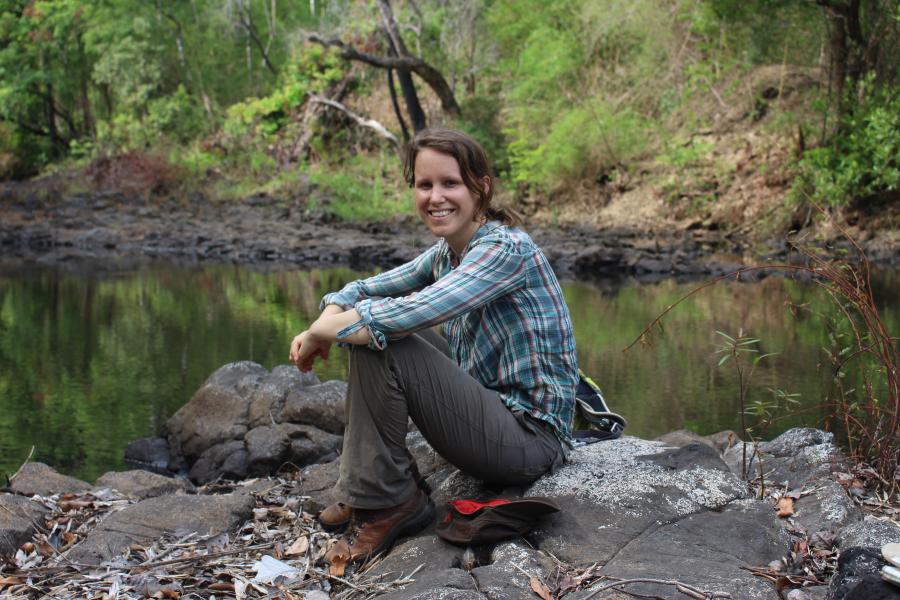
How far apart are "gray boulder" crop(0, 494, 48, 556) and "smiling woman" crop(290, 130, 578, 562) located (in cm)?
112

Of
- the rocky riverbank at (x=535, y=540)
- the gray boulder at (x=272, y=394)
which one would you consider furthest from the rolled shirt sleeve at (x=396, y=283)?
the gray boulder at (x=272, y=394)

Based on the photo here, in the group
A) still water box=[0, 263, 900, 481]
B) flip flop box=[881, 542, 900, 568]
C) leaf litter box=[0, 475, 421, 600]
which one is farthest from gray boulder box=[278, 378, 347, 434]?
flip flop box=[881, 542, 900, 568]

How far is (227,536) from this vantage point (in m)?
3.73

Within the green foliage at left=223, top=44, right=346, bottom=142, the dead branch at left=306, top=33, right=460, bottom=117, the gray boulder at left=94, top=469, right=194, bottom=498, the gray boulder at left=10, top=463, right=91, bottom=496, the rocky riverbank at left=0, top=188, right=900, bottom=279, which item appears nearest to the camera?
the gray boulder at left=10, top=463, right=91, bottom=496

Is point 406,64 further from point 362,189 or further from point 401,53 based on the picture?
point 362,189

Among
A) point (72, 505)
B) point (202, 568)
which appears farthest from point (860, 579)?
point (72, 505)

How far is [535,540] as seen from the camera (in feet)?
10.5

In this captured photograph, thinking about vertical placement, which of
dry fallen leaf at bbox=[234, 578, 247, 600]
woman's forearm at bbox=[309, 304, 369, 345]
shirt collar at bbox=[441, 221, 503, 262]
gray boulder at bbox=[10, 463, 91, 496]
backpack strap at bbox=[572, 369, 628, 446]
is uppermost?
shirt collar at bbox=[441, 221, 503, 262]

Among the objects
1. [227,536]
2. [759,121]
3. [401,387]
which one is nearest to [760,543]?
[401,387]

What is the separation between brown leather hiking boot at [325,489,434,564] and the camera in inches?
133

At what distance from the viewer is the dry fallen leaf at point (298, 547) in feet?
11.7

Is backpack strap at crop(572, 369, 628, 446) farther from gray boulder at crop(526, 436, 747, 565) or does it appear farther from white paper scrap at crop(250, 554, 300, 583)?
white paper scrap at crop(250, 554, 300, 583)

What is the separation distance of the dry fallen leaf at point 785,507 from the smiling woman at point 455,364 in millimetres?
813

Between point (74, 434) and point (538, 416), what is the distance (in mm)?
4603
